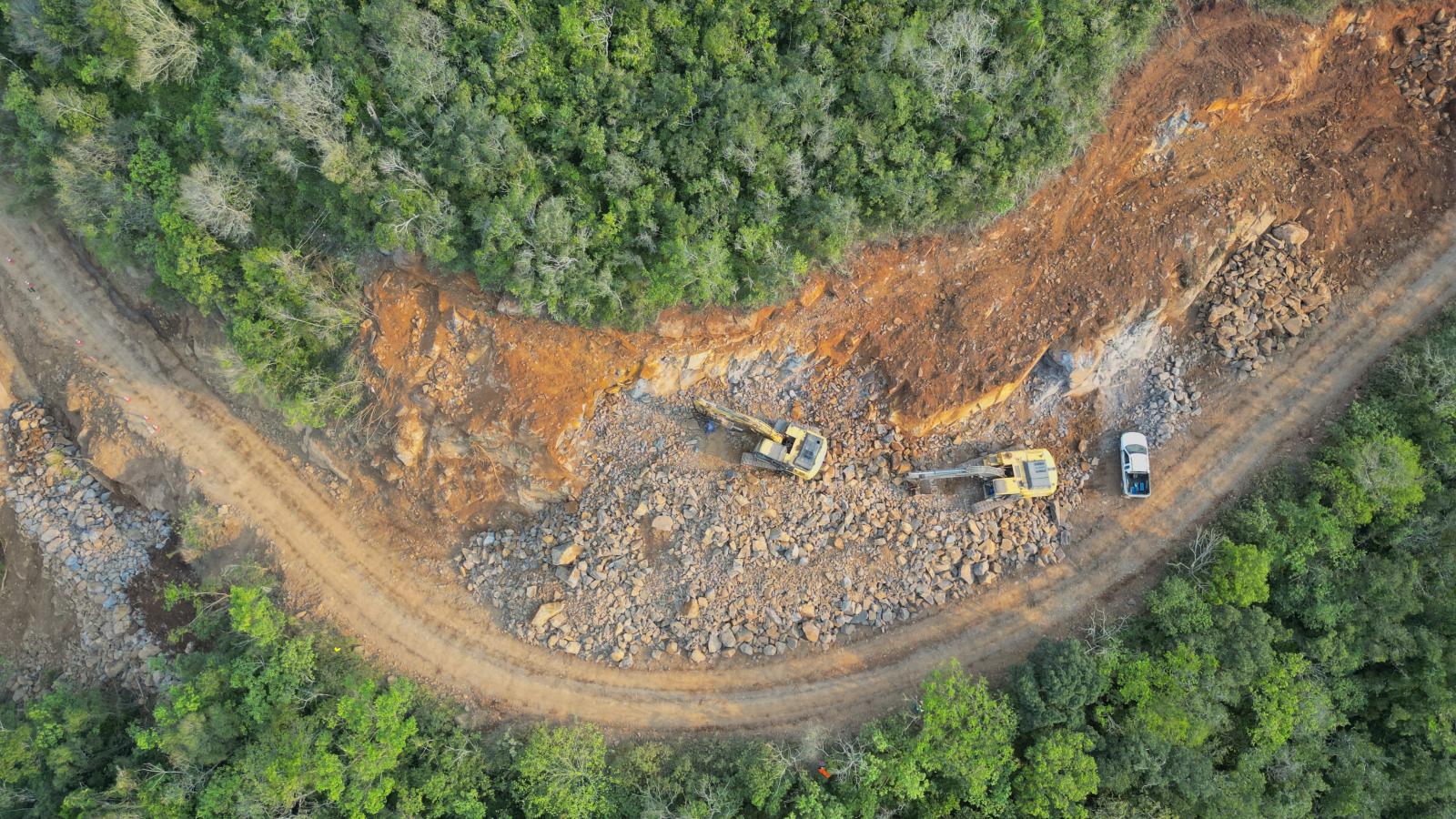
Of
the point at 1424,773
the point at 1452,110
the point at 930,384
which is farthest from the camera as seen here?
the point at 1452,110

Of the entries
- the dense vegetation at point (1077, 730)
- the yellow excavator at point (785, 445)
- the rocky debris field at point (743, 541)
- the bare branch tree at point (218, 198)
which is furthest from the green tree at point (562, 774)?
the bare branch tree at point (218, 198)

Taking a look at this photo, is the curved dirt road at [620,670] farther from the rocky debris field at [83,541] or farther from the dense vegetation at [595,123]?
the dense vegetation at [595,123]

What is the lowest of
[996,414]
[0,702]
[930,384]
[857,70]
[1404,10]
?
[0,702]

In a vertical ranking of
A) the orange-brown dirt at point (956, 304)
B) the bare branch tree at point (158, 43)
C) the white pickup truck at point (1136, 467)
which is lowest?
the white pickup truck at point (1136, 467)

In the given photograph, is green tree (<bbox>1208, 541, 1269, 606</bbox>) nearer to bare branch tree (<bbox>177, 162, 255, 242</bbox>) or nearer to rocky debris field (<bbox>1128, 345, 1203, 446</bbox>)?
rocky debris field (<bbox>1128, 345, 1203, 446</bbox>)

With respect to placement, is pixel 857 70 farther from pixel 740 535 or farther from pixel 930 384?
pixel 740 535

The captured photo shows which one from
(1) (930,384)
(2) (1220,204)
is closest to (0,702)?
(1) (930,384)
